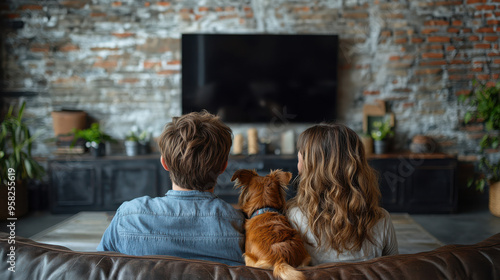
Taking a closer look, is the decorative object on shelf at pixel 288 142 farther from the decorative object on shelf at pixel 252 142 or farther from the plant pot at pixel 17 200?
the plant pot at pixel 17 200

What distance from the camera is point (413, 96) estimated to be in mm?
3965

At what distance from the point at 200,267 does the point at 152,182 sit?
3041 mm

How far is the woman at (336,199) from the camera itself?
1049 millimetres

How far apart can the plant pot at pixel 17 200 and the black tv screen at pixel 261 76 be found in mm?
1748

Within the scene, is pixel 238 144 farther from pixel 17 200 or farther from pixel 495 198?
pixel 495 198

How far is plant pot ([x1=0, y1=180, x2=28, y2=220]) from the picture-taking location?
10.6ft

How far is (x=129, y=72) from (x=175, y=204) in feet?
10.8

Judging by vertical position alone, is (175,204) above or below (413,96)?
below

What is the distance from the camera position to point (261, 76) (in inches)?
151

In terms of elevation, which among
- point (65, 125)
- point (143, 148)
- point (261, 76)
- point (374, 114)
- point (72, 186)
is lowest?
point (72, 186)

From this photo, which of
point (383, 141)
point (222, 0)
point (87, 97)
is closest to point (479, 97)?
point (383, 141)

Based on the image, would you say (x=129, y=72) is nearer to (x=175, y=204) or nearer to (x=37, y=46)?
(x=37, y=46)

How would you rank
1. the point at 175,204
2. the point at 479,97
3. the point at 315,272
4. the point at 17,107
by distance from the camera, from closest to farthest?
the point at 315,272, the point at 175,204, the point at 479,97, the point at 17,107

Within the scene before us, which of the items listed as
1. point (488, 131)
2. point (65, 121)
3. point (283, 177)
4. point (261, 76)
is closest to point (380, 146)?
point (488, 131)
